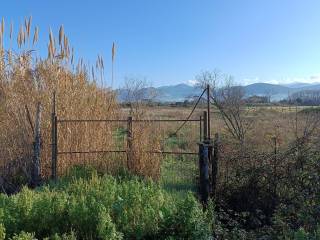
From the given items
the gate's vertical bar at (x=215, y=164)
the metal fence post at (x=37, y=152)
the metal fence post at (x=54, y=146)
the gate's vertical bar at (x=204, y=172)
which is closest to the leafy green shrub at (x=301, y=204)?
the gate's vertical bar at (x=215, y=164)

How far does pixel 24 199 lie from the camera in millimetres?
5457

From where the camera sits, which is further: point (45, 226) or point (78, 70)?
point (78, 70)

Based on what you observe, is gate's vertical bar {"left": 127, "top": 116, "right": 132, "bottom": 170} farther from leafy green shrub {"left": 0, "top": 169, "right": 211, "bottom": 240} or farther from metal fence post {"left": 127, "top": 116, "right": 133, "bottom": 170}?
leafy green shrub {"left": 0, "top": 169, "right": 211, "bottom": 240}

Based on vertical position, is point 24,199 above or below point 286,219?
above

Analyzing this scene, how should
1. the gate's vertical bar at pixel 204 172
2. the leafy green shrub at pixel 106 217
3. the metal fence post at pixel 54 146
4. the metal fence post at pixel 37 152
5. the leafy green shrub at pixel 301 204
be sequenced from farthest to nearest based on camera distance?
the metal fence post at pixel 54 146
the metal fence post at pixel 37 152
the gate's vertical bar at pixel 204 172
the leafy green shrub at pixel 301 204
the leafy green shrub at pixel 106 217

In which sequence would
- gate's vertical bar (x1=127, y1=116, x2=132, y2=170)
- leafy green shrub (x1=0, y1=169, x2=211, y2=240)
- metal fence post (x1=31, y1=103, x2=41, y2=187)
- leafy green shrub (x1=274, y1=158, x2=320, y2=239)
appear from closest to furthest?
leafy green shrub (x1=0, y1=169, x2=211, y2=240) < leafy green shrub (x1=274, y1=158, x2=320, y2=239) < metal fence post (x1=31, y1=103, x2=41, y2=187) < gate's vertical bar (x1=127, y1=116, x2=132, y2=170)

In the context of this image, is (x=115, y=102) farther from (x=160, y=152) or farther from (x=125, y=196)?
→ (x=125, y=196)

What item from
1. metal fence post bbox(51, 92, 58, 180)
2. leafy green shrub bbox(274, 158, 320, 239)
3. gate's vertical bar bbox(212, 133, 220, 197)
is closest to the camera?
leafy green shrub bbox(274, 158, 320, 239)

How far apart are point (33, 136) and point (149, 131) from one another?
256 cm

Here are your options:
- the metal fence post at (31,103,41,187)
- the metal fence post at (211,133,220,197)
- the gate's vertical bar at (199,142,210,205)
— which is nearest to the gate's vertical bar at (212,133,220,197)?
the metal fence post at (211,133,220,197)

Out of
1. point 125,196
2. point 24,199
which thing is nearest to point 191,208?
point 125,196

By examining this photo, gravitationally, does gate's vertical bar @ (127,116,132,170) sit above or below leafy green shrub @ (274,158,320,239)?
above

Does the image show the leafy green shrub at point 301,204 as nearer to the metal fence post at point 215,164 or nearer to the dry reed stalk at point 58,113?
the metal fence post at point 215,164

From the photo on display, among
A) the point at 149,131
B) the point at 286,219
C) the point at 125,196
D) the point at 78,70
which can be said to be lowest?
the point at 286,219
